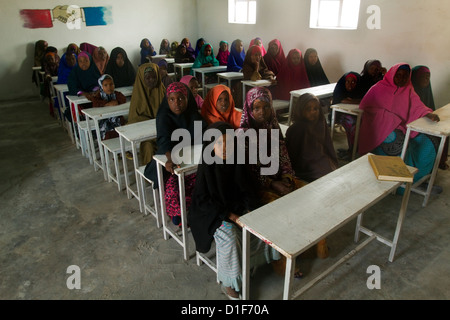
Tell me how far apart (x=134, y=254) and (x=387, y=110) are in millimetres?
3046

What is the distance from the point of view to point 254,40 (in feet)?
23.9

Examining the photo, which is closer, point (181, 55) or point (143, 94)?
point (143, 94)

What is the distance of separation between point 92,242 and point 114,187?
40.0 inches

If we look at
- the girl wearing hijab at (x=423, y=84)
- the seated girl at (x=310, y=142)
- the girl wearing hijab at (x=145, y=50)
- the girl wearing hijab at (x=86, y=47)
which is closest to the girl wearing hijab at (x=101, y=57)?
the girl wearing hijab at (x=86, y=47)

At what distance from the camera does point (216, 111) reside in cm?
332

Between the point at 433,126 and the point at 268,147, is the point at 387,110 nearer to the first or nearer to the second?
the point at 433,126

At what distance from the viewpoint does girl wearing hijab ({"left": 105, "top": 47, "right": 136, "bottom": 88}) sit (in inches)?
219

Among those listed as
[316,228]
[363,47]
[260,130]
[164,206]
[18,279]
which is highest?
[363,47]

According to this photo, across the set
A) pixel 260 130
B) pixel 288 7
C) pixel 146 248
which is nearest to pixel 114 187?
pixel 146 248

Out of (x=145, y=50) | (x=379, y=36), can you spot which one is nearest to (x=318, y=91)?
(x=379, y=36)

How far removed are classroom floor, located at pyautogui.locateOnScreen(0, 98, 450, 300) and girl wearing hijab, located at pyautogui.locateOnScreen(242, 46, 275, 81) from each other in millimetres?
3177

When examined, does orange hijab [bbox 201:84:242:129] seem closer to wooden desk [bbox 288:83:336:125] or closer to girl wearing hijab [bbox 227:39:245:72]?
wooden desk [bbox 288:83:336:125]

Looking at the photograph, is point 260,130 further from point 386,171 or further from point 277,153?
point 386,171

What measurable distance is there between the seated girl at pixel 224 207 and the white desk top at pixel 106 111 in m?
1.89
